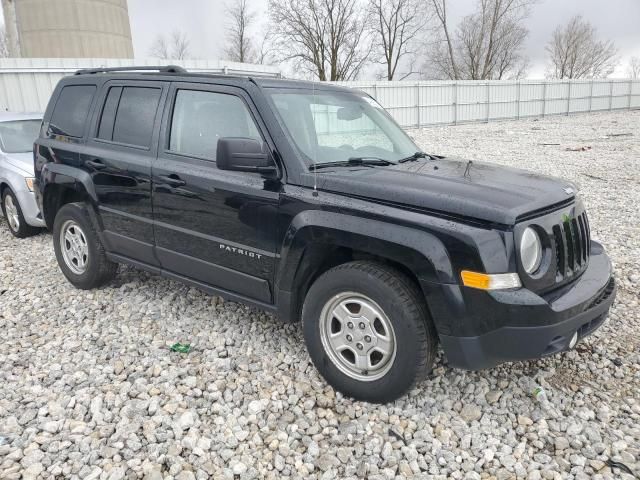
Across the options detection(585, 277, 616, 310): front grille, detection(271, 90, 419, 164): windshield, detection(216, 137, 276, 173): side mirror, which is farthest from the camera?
detection(271, 90, 419, 164): windshield

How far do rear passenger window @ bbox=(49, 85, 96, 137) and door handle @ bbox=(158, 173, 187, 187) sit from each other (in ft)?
4.47

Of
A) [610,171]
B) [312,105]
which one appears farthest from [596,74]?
[312,105]

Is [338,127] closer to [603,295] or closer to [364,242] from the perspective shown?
[364,242]

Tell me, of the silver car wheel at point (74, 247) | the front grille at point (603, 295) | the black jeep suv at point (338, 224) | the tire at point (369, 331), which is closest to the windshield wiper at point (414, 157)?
the black jeep suv at point (338, 224)

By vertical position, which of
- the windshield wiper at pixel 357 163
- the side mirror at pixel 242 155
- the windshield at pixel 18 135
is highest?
the windshield at pixel 18 135

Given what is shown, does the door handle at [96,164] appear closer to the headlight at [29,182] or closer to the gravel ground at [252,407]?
the gravel ground at [252,407]

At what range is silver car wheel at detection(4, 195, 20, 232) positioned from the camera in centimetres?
677

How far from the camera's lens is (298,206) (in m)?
3.08

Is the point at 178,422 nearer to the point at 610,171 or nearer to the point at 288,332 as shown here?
the point at 288,332

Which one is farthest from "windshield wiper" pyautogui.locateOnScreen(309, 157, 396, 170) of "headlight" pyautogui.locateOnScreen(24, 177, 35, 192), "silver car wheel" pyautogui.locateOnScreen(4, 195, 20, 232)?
"silver car wheel" pyautogui.locateOnScreen(4, 195, 20, 232)

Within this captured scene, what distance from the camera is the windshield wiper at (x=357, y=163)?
10.6ft

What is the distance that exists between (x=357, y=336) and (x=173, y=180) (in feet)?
5.93

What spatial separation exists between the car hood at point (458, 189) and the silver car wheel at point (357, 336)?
24.9 inches

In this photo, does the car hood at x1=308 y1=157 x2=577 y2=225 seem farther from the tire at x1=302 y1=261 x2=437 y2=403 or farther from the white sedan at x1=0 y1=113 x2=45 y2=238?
the white sedan at x1=0 y1=113 x2=45 y2=238
